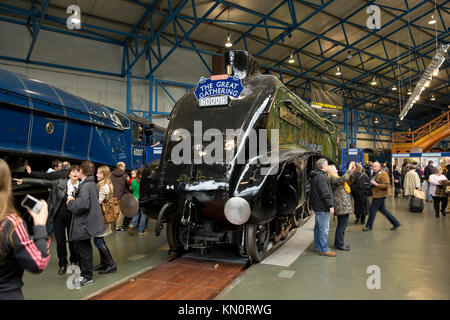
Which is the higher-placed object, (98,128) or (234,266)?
(98,128)

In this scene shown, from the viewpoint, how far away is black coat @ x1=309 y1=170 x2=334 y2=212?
471 cm

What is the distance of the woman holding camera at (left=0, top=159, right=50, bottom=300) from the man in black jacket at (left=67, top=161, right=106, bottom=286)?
193cm

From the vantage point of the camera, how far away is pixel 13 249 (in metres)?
1.63

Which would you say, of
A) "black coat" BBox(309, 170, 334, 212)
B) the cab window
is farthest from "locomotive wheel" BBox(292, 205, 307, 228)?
the cab window

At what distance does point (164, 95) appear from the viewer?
16.2 meters

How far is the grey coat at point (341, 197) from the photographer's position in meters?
5.17

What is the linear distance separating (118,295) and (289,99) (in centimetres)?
402

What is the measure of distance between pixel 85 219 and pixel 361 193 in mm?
6174

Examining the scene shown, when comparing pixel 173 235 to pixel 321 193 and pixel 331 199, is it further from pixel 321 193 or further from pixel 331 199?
pixel 331 199

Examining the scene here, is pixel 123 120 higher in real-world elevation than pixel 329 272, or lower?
higher

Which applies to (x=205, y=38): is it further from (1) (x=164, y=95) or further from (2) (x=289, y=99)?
(2) (x=289, y=99)

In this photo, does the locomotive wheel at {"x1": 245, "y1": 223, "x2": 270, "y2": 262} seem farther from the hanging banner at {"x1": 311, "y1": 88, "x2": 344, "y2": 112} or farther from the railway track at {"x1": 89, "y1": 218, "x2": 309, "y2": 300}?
the hanging banner at {"x1": 311, "y1": 88, "x2": 344, "y2": 112}

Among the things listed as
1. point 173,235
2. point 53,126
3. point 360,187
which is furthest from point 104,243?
point 360,187

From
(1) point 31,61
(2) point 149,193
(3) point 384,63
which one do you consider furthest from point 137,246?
(3) point 384,63
